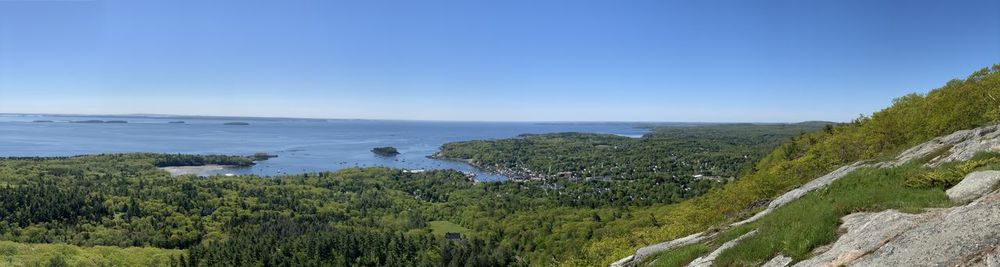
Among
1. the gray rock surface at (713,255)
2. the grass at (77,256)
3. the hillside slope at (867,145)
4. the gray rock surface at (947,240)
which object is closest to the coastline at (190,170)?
the grass at (77,256)

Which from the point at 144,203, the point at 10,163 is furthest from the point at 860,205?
the point at 10,163

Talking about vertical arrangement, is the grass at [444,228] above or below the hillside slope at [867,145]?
below

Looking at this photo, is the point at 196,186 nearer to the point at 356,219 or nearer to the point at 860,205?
the point at 356,219

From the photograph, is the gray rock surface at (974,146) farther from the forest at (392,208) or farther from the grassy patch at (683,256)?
the grassy patch at (683,256)

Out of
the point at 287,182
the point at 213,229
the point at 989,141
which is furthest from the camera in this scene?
the point at 287,182

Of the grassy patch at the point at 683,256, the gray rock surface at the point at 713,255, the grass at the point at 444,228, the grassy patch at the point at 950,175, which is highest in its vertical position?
the grassy patch at the point at 950,175

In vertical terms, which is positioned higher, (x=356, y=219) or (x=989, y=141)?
(x=989, y=141)
